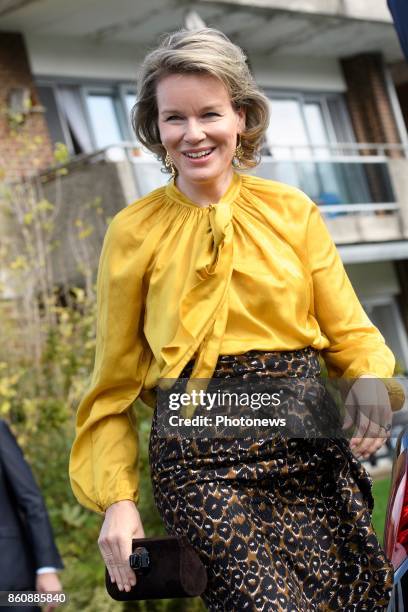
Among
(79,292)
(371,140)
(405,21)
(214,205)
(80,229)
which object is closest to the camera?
(214,205)

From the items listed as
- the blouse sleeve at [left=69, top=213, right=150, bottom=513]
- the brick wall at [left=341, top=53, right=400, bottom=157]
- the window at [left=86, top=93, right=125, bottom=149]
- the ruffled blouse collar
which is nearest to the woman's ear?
the ruffled blouse collar

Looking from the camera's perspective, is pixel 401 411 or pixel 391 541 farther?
pixel 391 541

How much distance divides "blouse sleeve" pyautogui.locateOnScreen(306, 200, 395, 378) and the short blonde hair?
25 cm

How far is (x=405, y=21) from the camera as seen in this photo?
4.22 metres

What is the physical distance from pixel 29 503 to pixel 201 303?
2.97m

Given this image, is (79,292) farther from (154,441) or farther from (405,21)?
(154,441)

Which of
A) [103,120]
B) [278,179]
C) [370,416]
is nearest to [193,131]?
[370,416]

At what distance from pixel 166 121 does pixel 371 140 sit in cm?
2009

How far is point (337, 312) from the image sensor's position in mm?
3033

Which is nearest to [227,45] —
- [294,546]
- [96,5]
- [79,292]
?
[294,546]

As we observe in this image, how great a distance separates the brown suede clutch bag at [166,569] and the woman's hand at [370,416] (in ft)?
1.56

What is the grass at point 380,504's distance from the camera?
31.3 feet

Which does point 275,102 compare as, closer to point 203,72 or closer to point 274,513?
point 203,72

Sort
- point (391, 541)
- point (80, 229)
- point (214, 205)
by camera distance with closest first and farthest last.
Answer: point (214, 205) < point (391, 541) < point (80, 229)
